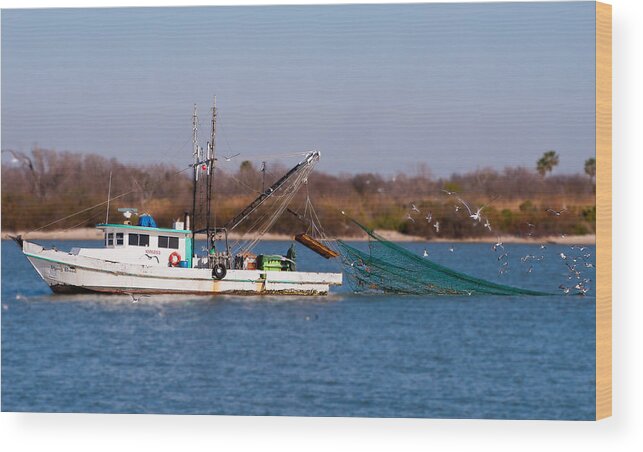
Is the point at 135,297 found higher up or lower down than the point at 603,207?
lower down

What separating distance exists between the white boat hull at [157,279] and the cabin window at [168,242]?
0.41 metres

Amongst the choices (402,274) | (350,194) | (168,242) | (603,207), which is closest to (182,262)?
(168,242)

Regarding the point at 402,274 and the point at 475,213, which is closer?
the point at 475,213

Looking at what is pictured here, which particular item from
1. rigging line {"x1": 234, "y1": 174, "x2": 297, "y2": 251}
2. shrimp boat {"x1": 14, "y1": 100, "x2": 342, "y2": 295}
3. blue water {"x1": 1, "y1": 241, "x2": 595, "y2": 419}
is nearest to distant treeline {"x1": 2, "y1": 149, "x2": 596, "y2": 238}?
rigging line {"x1": 234, "y1": 174, "x2": 297, "y2": 251}

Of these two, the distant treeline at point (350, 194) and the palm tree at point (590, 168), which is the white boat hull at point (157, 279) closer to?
the distant treeline at point (350, 194)

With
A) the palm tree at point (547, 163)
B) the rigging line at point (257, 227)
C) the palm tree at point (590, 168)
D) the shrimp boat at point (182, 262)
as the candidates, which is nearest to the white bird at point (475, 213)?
the palm tree at point (547, 163)

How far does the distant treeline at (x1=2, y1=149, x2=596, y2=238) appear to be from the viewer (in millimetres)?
20766

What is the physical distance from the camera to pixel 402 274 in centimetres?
2473

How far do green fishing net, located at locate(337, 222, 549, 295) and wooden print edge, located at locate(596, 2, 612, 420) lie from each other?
4.86m

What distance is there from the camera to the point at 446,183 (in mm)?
21141

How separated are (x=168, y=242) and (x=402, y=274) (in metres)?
4.48

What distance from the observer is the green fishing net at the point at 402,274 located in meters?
23.8

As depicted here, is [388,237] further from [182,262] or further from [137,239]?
[137,239]

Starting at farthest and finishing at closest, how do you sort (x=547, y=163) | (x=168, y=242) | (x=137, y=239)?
(x=168, y=242) < (x=137, y=239) < (x=547, y=163)
